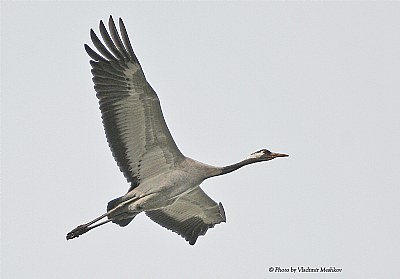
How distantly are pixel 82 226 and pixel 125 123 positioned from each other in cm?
247

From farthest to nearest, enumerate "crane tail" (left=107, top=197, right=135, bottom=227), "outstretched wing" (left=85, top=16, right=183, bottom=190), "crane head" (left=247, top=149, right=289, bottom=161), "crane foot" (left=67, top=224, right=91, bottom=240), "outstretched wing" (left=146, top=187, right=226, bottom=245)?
1. "outstretched wing" (left=146, top=187, right=226, bottom=245)
2. "crane head" (left=247, top=149, right=289, bottom=161)
3. "crane foot" (left=67, top=224, right=91, bottom=240)
4. "crane tail" (left=107, top=197, right=135, bottom=227)
5. "outstretched wing" (left=85, top=16, right=183, bottom=190)

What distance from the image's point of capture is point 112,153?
21578 millimetres

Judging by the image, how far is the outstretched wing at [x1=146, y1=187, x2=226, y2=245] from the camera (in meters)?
23.3

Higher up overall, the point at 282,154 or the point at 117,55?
the point at 117,55

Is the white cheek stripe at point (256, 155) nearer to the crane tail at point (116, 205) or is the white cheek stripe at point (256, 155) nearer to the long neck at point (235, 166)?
the long neck at point (235, 166)

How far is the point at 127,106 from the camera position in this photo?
2080 centimetres

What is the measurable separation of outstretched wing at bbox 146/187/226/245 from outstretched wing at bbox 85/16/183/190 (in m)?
2.04

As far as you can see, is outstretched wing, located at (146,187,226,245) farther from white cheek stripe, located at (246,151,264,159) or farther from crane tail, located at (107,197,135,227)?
white cheek stripe, located at (246,151,264,159)

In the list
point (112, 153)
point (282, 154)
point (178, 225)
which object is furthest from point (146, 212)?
point (282, 154)

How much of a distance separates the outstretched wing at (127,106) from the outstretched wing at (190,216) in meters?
2.04

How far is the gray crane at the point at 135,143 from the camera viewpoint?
810 inches

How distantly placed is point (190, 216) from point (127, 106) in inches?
158

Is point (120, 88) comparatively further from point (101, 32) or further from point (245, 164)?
point (245, 164)

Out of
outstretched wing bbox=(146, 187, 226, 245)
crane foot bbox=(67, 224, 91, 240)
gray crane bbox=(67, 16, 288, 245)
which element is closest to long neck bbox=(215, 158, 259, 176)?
gray crane bbox=(67, 16, 288, 245)
